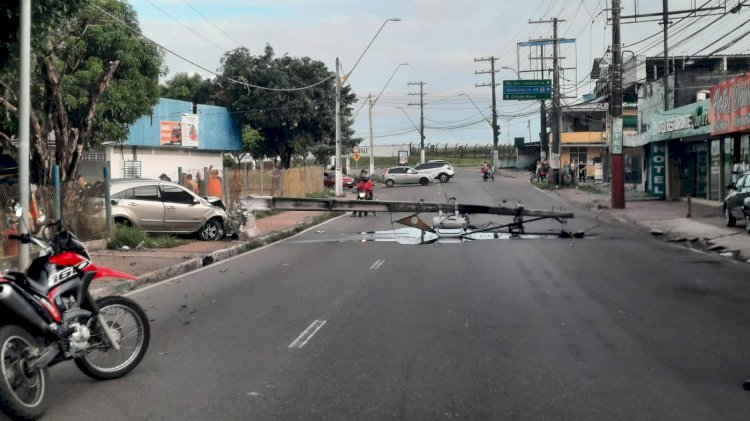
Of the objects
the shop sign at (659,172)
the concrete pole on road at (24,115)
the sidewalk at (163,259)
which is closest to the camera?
the concrete pole on road at (24,115)

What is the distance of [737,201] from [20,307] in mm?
20151

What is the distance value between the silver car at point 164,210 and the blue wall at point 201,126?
15.4 metres

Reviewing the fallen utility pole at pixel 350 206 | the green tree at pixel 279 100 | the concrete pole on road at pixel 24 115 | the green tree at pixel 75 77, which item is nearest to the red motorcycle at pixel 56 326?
the concrete pole on road at pixel 24 115

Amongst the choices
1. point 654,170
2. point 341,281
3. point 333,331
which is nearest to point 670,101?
point 654,170

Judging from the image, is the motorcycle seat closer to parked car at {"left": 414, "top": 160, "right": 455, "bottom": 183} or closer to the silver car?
the silver car

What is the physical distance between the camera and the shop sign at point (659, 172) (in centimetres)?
3862

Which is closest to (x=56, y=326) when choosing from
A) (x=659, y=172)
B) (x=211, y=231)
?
(x=211, y=231)

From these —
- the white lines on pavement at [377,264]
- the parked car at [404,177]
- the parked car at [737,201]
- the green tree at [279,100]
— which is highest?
the green tree at [279,100]

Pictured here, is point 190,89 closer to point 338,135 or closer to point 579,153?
point 338,135

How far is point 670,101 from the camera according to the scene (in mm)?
40312

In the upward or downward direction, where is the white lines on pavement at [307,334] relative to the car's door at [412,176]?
downward

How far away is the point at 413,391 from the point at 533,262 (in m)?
9.95

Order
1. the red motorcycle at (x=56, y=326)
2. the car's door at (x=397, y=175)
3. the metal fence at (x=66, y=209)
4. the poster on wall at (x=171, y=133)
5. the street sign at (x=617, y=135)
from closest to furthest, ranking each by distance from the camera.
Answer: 1. the red motorcycle at (x=56, y=326)
2. the metal fence at (x=66, y=209)
3. the street sign at (x=617, y=135)
4. the poster on wall at (x=171, y=133)
5. the car's door at (x=397, y=175)

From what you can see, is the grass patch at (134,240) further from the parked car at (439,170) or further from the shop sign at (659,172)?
the parked car at (439,170)
